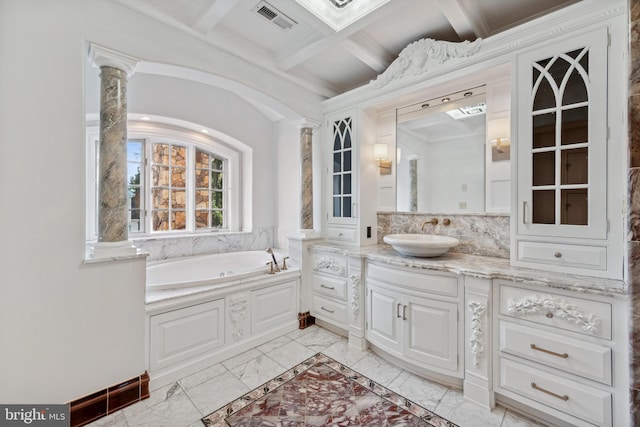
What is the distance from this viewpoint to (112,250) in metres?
1.82

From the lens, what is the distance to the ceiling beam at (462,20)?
1.93 m

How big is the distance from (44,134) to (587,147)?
10.7 ft

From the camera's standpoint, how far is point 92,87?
8.73 ft

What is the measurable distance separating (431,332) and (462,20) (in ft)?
7.74

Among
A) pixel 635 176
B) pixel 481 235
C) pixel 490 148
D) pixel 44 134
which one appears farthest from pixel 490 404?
pixel 44 134

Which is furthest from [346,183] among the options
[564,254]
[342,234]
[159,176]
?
[159,176]

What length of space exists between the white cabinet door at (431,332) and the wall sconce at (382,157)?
58.0 inches

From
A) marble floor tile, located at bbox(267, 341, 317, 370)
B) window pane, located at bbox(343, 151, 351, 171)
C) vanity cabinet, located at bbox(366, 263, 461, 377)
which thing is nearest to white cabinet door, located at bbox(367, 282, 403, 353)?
vanity cabinet, located at bbox(366, 263, 461, 377)

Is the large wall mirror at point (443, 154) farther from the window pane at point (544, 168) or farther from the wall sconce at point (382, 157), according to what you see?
the window pane at point (544, 168)

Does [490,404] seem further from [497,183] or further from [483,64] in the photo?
[483,64]

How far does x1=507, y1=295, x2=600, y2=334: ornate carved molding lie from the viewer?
4.84 feet

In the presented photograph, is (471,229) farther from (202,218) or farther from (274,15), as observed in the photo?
(202,218)

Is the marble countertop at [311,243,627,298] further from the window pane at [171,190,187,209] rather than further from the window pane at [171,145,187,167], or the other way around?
the window pane at [171,145,187,167]

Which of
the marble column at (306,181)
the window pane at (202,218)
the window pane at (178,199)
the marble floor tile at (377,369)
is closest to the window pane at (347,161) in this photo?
the marble column at (306,181)
